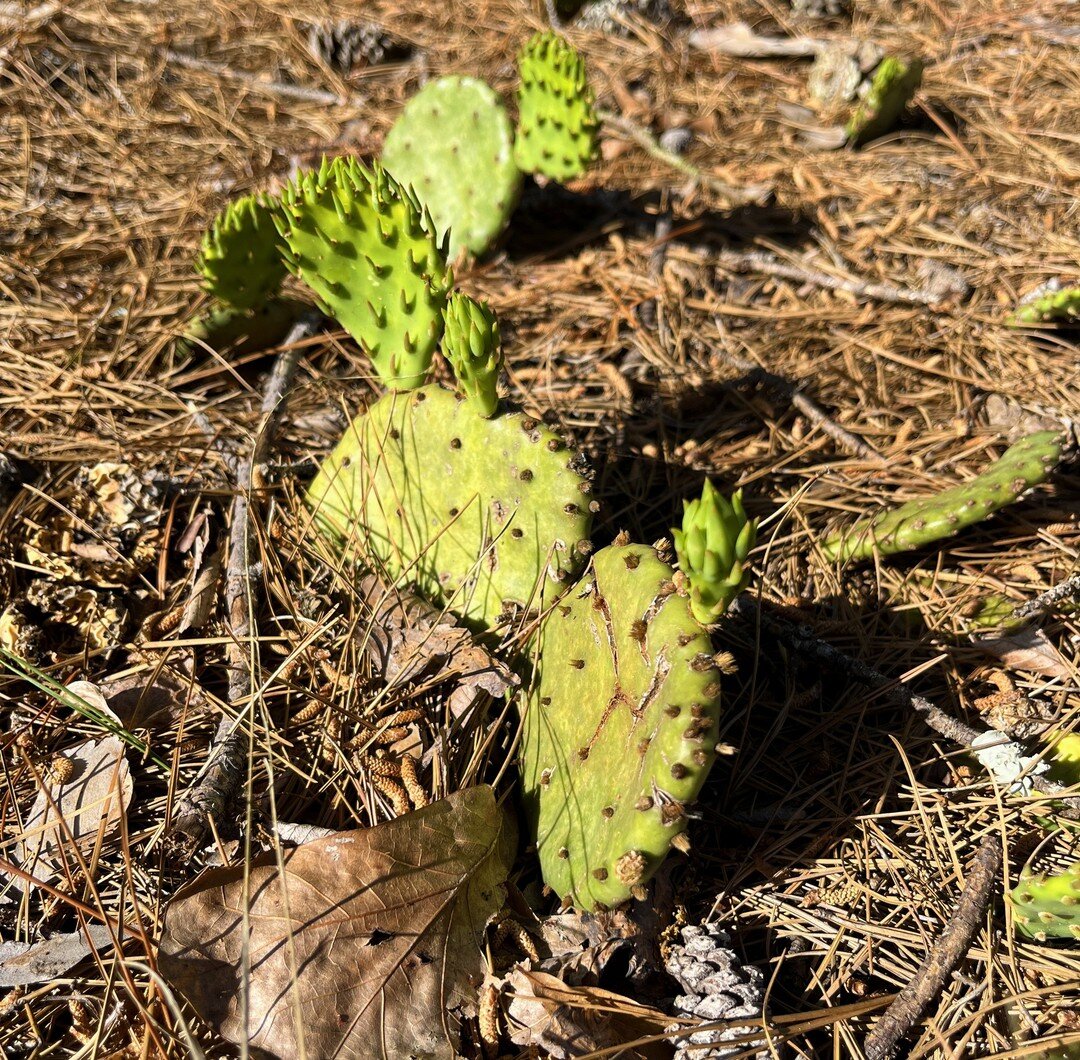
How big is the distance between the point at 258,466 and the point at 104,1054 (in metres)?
1.11

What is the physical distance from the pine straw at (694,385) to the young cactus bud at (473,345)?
0.52 metres

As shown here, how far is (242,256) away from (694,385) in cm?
115

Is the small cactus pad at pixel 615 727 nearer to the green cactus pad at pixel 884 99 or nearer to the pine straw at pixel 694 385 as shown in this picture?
the pine straw at pixel 694 385

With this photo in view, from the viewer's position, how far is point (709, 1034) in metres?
1.21

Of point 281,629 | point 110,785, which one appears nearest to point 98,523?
point 281,629

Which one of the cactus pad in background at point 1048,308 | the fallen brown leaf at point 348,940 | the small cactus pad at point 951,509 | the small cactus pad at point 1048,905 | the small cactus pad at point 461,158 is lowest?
the fallen brown leaf at point 348,940

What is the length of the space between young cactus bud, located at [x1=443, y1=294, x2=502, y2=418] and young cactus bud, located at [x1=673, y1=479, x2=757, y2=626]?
21.3 inches

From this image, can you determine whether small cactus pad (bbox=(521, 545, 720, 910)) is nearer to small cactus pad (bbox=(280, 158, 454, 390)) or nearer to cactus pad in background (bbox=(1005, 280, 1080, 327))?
small cactus pad (bbox=(280, 158, 454, 390))

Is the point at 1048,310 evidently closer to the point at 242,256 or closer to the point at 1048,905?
the point at 1048,905

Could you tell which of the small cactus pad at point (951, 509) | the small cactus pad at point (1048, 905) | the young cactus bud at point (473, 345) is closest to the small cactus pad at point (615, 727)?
the young cactus bud at point (473, 345)

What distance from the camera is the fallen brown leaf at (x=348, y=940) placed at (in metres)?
1.18

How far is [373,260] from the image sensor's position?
5.64 feet

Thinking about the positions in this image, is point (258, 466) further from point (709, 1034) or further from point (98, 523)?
point (709, 1034)

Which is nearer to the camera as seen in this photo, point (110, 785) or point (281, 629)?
point (110, 785)
